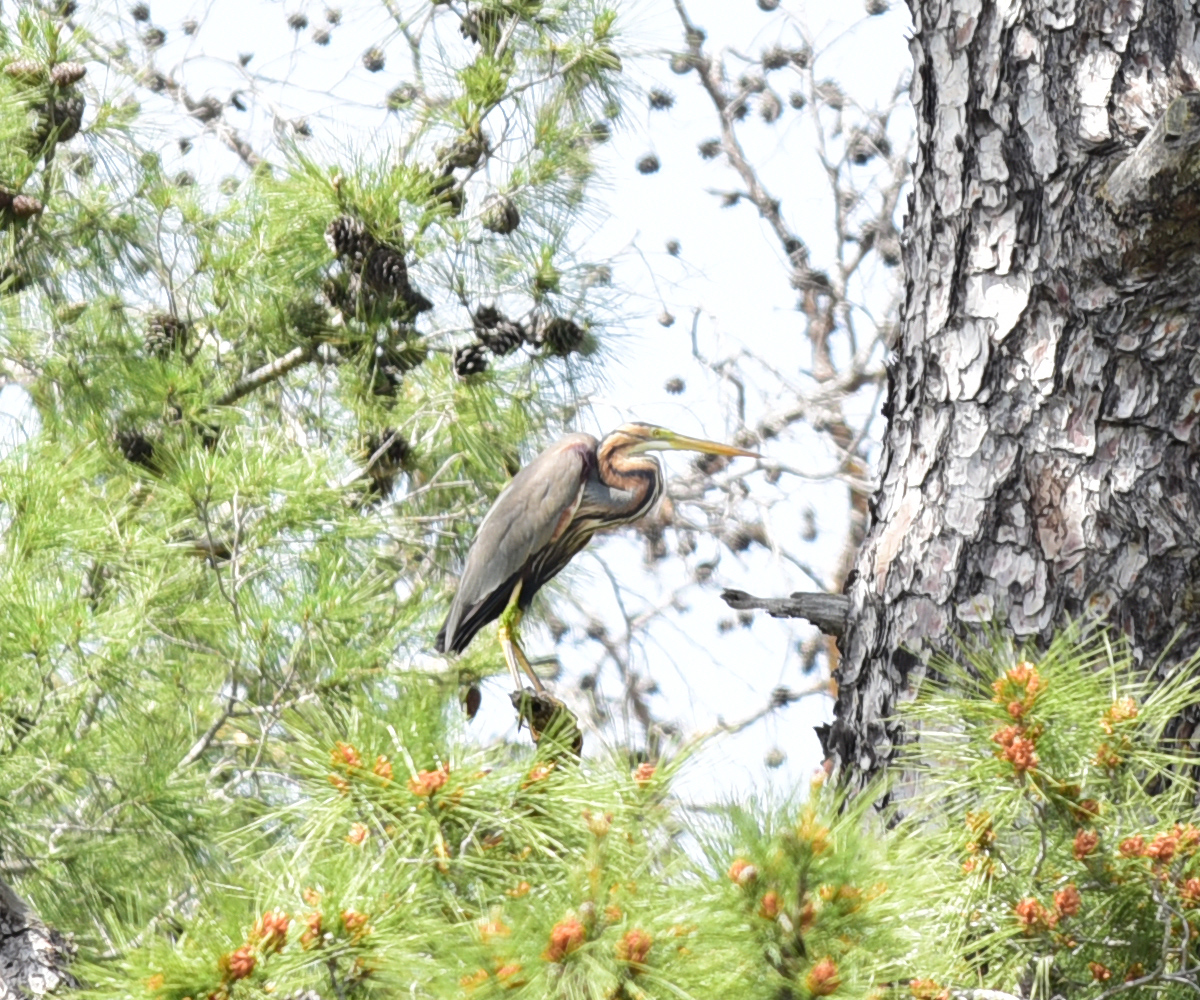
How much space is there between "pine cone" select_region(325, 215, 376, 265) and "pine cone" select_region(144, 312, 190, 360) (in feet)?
1.31

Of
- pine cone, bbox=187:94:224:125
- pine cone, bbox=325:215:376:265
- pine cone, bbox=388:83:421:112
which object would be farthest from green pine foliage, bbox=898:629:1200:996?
pine cone, bbox=187:94:224:125

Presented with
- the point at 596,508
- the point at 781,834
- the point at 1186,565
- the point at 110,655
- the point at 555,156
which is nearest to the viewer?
the point at 781,834

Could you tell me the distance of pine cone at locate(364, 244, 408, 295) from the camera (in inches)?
94.5

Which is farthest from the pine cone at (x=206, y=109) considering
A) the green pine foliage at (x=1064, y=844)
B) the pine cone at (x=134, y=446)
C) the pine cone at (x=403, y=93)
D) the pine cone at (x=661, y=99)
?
the green pine foliage at (x=1064, y=844)

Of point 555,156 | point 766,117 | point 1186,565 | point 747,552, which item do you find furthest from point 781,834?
point 766,117

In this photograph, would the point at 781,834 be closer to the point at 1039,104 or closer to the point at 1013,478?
the point at 1013,478

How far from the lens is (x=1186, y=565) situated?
1.42 metres

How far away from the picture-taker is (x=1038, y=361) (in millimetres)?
1496

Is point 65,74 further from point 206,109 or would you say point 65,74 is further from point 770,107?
point 770,107

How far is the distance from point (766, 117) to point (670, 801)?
11.1 feet

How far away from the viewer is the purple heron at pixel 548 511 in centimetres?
208

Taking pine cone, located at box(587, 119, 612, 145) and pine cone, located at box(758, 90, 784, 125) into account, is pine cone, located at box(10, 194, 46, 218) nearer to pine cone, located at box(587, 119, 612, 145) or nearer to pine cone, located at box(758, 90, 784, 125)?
pine cone, located at box(587, 119, 612, 145)

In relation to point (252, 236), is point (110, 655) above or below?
below

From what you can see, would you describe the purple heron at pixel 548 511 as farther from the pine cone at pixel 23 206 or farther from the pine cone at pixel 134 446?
the pine cone at pixel 23 206
